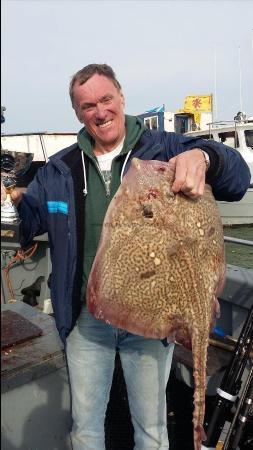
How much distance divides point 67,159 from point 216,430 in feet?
6.67

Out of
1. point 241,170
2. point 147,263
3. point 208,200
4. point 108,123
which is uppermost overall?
point 108,123

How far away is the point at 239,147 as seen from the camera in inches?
785

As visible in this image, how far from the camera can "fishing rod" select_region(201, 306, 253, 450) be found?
112 inches

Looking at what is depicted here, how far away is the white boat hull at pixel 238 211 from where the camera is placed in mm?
18484

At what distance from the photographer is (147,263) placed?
2.12 m

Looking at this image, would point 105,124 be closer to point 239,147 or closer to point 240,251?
point 240,251

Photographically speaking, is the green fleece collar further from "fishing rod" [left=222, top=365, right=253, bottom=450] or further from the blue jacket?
"fishing rod" [left=222, top=365, right=253, bottom=450]

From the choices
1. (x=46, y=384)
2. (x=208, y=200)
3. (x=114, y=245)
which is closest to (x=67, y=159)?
(x=114, y=245)

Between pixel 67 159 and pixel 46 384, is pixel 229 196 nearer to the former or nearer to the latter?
pixel 67 159

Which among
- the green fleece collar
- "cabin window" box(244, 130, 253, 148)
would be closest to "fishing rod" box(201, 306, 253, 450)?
the green fleece collar

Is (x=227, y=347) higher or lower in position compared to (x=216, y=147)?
lower

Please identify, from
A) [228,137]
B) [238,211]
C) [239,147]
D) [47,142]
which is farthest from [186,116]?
[47,142]

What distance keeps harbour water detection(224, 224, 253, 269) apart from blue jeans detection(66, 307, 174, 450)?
10.6 meters

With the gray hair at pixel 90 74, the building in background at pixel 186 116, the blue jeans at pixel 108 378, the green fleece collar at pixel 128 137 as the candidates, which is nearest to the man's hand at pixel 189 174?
the green fleece collar at pixel 128 137
